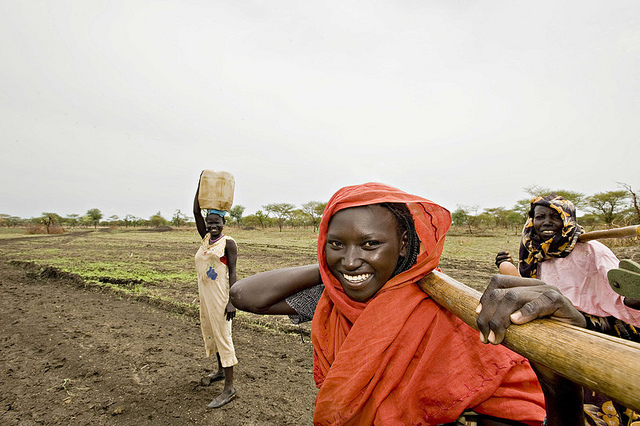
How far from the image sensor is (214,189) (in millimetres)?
3484

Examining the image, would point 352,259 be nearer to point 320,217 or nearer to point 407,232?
point 407,232

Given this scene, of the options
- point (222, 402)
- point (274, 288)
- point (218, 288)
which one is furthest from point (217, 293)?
point (274, 288)

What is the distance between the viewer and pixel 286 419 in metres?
3.08

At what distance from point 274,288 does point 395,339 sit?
694 mm

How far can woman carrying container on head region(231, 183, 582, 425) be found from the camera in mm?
1023

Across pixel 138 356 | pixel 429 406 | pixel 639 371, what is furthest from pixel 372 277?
pixel 138 356

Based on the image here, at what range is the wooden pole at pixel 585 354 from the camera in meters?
0.54

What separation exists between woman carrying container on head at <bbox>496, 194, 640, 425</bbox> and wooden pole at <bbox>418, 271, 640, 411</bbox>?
5.95 feet

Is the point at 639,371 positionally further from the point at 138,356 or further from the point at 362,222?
the point at 138,356

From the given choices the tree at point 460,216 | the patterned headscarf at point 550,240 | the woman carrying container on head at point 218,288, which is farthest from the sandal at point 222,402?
the tree at point 460,216

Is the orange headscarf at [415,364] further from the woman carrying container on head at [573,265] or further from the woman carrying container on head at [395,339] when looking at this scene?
the woman carrying container on head at [573,265]

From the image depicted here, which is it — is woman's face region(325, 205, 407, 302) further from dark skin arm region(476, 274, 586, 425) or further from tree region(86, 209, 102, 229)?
tree region(86, 209, 102, 229)

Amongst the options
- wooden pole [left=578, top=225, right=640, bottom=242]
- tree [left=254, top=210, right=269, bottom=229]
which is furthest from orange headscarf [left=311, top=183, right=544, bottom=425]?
tree [left=254, top=210, right=269, bottom=229]

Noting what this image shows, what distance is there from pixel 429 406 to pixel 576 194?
139 ft
